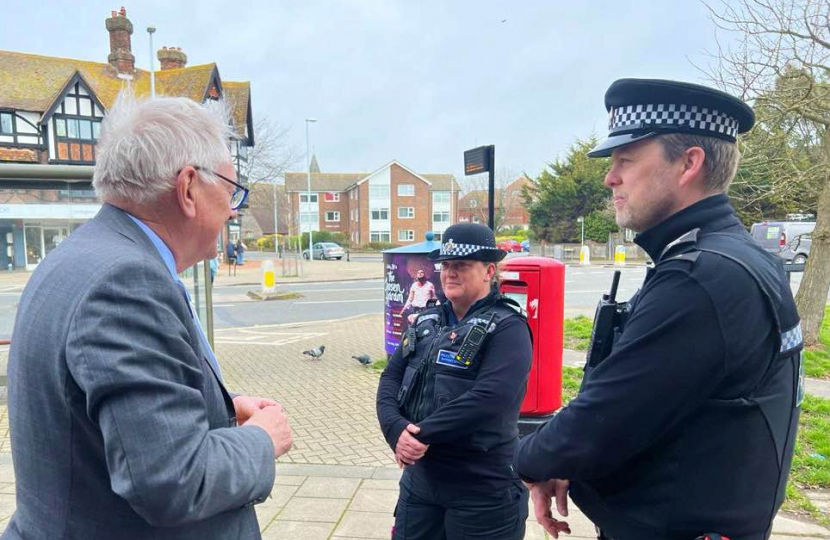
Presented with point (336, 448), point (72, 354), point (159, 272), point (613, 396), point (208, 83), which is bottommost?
point (336, 448)

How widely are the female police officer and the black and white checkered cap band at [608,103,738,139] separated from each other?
115 cm

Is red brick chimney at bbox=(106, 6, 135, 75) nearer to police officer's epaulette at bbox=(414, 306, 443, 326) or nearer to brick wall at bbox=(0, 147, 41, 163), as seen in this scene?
brick wall at bbox=(0, 147, 41, 163)

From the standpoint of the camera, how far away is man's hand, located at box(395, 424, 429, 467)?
7.41 ft

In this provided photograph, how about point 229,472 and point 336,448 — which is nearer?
point 229,472

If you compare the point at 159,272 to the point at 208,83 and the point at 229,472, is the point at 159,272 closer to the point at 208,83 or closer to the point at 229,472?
the point at 229,472

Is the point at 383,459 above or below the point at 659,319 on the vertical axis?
below

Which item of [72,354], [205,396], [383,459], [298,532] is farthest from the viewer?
[383,459]

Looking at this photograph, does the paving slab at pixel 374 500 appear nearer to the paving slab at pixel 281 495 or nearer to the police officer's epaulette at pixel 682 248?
the paving slab at pixel 281 495

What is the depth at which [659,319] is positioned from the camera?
1301 mm

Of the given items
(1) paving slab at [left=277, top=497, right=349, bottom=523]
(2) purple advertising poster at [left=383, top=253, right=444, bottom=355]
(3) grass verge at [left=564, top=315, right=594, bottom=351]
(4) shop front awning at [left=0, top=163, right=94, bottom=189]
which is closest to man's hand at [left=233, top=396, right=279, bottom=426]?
(1) paving slab at [left=277, top=497, right=349, bottom=523]

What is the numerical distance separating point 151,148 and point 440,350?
154 cm

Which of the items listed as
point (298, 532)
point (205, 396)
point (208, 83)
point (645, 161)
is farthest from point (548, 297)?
point (208, 83)

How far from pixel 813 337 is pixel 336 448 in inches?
286

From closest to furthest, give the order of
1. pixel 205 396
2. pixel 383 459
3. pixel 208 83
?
pixel 205 396 < pixel 383 459 < pixel 208 83
